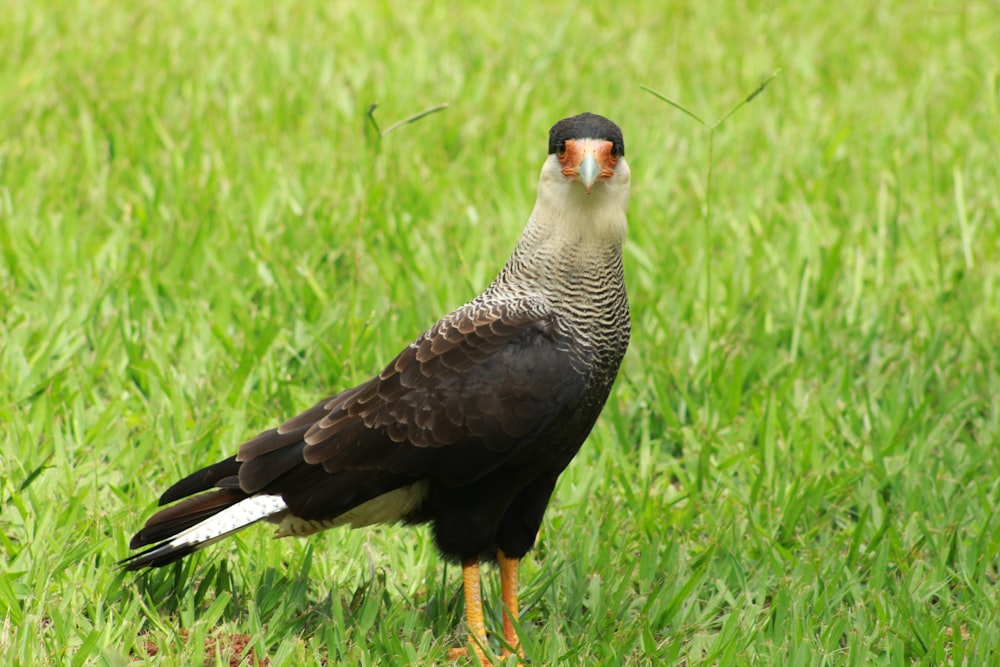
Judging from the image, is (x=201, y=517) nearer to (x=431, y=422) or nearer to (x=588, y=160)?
(x=431, y=422)

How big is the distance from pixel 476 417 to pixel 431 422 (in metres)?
0.13

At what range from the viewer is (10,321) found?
4645 mm

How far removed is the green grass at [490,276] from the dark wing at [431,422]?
0.37 meters

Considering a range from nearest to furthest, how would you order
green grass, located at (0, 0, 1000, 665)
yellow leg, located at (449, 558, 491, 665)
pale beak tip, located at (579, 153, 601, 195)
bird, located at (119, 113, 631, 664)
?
pale beak tip, located at (579, 153, 601, 195)
bird, located at (119, 113, 631, 664)
yellow leg, located at (449, 558, 491, 665)
green grass, located at (0, 0, 1000, 665)

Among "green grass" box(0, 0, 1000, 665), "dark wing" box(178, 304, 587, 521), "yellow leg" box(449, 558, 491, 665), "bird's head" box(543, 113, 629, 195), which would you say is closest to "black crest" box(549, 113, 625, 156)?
"bird's head" box(543, 113, 629, 195)

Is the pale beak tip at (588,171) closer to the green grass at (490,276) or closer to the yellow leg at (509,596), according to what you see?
the yellow leg at (509,596)

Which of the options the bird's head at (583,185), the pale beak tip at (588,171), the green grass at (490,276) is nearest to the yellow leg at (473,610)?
the green grass at (490,276)

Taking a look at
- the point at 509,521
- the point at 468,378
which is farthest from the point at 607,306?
the point at 509,521

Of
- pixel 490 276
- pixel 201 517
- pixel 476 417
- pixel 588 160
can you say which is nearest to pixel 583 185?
pixel 588 160

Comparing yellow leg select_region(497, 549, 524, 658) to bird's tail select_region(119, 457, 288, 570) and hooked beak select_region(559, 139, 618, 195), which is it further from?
hooked beak select_region(559, 139, 618, 195)

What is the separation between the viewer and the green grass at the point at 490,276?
3.46 m

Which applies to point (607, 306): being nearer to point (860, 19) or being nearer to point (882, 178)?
point (882, 178)

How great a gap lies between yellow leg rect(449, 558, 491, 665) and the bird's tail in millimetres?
538

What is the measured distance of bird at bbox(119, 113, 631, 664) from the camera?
10.4ft
